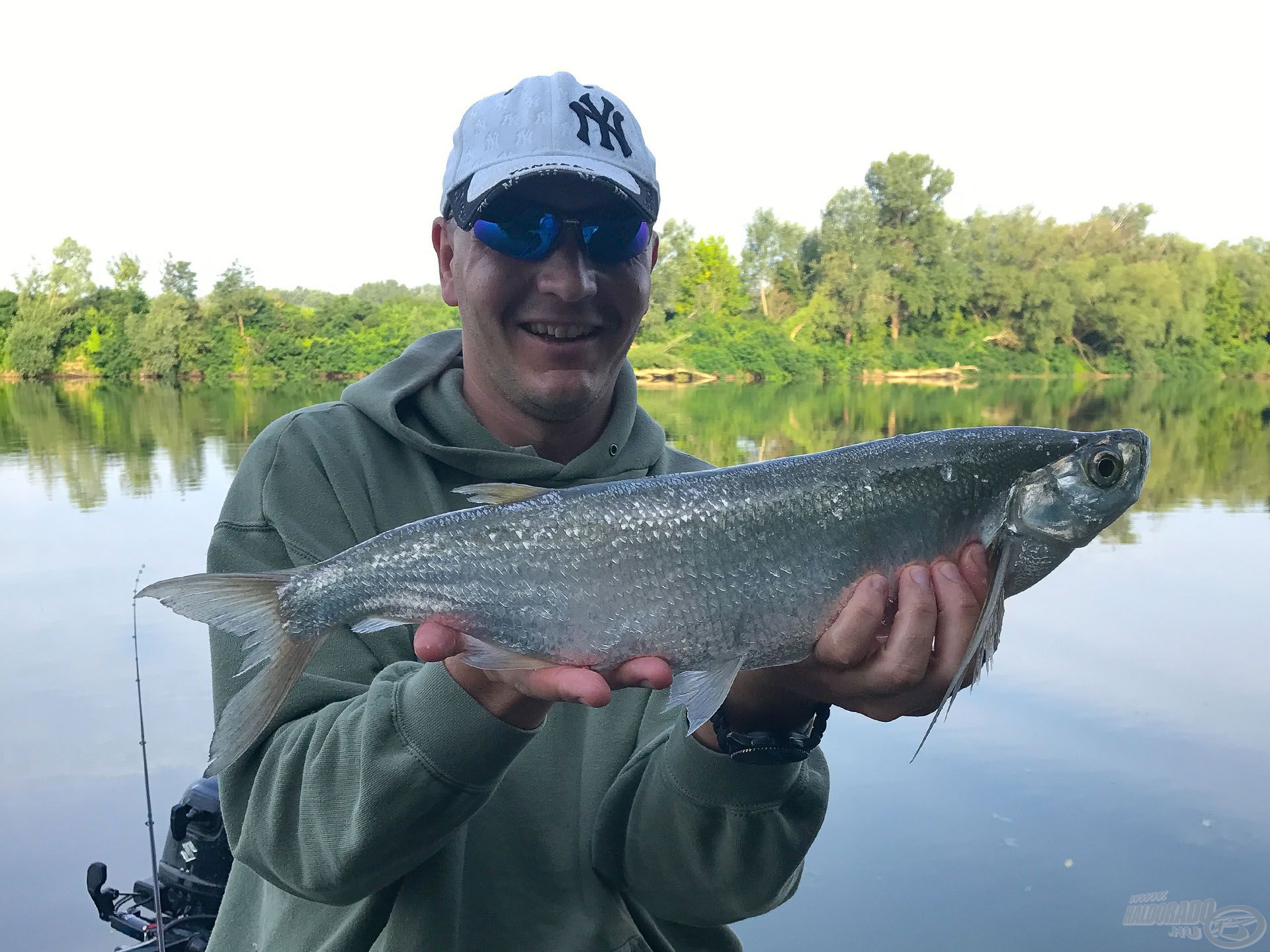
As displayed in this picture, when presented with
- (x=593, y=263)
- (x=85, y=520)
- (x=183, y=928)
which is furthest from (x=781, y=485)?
(x=85, y=520)

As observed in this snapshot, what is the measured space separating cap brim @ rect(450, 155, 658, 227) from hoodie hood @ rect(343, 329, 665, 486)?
1.62ft

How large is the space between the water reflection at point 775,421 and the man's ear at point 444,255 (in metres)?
16.5

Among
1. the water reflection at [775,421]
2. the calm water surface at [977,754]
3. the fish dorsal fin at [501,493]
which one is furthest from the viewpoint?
the water reflection at [775,421]

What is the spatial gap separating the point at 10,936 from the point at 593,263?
5.18 m

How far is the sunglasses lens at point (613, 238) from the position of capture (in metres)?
2.71

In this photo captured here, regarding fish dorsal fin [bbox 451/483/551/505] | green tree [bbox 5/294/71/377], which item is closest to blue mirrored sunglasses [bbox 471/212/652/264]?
fish dorsal fin [bbox 451/483/551/505]

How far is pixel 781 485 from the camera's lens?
7.38 feet

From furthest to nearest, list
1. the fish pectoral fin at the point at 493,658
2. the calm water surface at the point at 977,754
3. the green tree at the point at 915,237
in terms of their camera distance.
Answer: the green tree at the point at 915,237, the calm water surface at the point at 977,754, the fish pectoral fin at the point at 493,658

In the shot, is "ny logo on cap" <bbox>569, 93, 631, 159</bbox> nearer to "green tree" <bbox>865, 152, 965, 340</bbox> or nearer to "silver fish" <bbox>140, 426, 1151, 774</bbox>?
"silver fish" <bbox>140, 426, 1151, 774</bbox>

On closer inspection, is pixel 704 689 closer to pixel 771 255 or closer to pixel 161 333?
pixel 161 333

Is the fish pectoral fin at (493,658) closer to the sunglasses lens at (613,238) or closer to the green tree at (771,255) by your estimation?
the sunglasses lens at (613,238)

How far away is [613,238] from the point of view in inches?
108

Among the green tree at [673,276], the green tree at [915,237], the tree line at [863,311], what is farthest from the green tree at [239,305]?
the green tree at [915,237]

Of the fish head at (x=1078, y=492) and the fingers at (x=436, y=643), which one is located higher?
the fish head at (x=1078, y=492)
